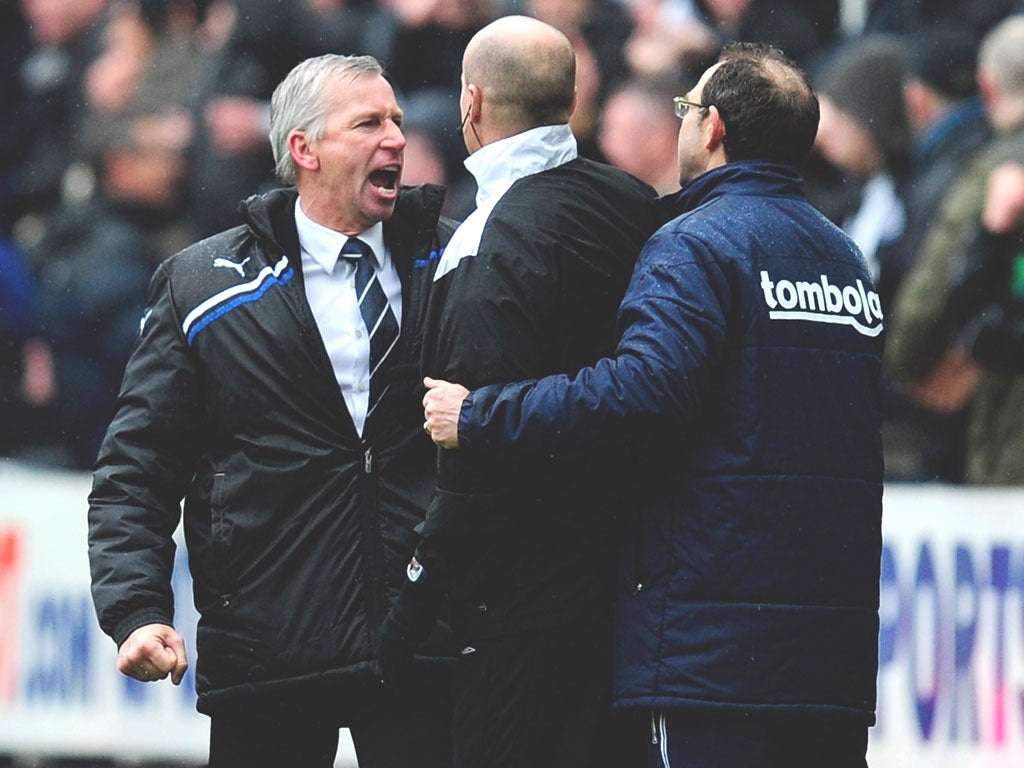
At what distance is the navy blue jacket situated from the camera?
4062 millimetres

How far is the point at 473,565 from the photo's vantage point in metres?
4.33

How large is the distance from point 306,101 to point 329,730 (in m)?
1.51

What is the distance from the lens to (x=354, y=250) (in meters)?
4.98

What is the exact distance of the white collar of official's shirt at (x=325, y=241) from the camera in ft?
16.3

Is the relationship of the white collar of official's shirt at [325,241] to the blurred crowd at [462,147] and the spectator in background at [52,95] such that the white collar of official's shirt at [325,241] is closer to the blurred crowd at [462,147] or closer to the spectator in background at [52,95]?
the blurred crowd at [462,147]

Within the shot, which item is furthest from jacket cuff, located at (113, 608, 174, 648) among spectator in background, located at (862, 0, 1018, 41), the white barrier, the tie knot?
spectator in background, located at (862, 0, 1018, 41)

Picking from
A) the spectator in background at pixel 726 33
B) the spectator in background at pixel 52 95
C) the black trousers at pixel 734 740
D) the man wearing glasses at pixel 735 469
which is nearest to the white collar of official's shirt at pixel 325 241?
the man wearing glasses at pixel 735 469

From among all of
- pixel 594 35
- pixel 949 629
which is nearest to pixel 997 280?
pixel 949 629

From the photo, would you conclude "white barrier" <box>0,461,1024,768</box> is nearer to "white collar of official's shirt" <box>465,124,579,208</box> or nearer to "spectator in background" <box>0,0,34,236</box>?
"spectator in background" <box>0,0,34,236</box>

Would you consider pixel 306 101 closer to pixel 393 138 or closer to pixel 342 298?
pixel 393 138

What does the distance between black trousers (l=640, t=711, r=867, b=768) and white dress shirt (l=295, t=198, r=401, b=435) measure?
1150 millimetres

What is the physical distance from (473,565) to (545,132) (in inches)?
36.7

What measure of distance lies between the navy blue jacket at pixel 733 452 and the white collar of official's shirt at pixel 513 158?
333 mm

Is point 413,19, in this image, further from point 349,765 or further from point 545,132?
point 545,132
